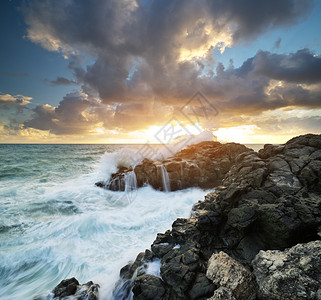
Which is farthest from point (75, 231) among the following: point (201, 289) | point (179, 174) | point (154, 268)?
point (179, 174)

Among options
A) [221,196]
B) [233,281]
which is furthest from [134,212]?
[233,281]

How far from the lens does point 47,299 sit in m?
4.49

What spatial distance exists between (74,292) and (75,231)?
505cm

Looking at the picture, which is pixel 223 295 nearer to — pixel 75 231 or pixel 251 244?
pixel 251 244

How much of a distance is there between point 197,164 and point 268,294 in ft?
45.4

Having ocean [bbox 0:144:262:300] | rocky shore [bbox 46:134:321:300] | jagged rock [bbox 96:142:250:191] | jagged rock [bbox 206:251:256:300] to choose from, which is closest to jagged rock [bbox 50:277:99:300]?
ocean [bbox 0:144:262:300]

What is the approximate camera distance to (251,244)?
530cm

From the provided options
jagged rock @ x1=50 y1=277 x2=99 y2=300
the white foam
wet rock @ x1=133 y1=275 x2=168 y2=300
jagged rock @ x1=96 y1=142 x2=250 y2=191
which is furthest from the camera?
jagged rock @ x1=96 y1=142 x2=250 y2=191

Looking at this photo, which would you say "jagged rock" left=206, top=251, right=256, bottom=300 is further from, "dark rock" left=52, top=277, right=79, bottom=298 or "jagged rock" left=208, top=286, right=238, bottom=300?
"dark rock" left=52, top=277, right=79, bottom=298

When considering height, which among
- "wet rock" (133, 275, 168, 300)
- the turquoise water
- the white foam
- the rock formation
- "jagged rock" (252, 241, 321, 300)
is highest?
"jagged rock" (252, 241, 321, 300)

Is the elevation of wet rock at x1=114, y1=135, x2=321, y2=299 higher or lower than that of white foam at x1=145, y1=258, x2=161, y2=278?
higher

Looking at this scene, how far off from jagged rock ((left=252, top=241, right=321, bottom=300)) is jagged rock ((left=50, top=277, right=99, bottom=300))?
14.2 feet

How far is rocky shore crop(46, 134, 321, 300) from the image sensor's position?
3.32 metres

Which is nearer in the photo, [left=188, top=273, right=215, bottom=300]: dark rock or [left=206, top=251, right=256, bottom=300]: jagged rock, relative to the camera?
[left=206, top=251, right=256, bottom=300]: jagged rock
